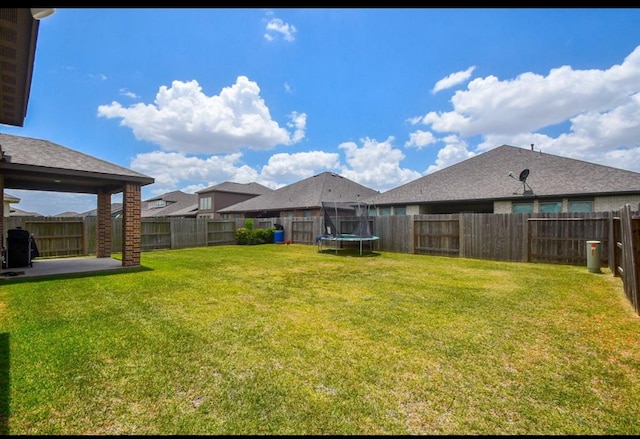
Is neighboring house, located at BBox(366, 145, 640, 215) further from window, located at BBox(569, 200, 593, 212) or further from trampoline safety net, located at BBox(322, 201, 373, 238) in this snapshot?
trampoline safety net, located at BBox(322, 201, 373, 238)

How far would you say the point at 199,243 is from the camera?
1658cm

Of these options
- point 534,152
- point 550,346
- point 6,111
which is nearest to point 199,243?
point 6,111

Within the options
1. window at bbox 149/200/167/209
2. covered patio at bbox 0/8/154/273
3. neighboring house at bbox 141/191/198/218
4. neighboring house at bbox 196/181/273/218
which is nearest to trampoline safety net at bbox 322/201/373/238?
covered patio at bbox 0/8/154/273

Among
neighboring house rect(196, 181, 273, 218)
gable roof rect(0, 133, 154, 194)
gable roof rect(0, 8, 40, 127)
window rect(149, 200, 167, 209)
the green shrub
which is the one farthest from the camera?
window rect(149, 200, 167, 209)

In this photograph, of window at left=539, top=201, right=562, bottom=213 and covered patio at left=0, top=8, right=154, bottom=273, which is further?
window at left=539, top=201, right=562, bottom=213

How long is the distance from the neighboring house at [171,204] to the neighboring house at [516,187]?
2958 centimetres

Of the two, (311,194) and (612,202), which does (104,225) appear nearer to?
(311,194)

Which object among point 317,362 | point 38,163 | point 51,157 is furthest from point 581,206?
point 51,157

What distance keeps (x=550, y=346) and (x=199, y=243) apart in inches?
639

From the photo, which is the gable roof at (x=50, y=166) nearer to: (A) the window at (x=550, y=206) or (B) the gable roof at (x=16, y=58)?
(B) the gable roof at (x=16, y=58)

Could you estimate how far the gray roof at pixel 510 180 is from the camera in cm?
1234

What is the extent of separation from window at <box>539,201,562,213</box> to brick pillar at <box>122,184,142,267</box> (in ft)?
51.4

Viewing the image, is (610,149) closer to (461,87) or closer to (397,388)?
(461,87)

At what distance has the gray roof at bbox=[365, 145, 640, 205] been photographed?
12.3 metres
